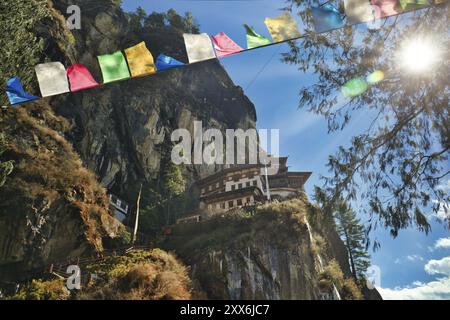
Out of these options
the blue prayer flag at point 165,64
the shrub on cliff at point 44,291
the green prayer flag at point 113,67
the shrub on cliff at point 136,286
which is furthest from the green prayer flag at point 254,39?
the shrub on cliff at point 44,291

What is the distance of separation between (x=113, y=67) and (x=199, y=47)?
2.87 meters

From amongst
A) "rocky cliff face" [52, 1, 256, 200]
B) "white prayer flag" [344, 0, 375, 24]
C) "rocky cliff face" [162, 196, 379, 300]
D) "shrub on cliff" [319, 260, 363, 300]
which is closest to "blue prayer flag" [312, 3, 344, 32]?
"white prayer flag" [344, 0, 375, 24]

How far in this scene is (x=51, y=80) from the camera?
1140cm

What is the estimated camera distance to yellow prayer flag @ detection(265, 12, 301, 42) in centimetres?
→ 1108

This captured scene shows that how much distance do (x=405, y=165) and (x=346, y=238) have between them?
100 ft

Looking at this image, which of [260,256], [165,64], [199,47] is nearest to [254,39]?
[199,47]

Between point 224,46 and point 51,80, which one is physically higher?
point 224,46

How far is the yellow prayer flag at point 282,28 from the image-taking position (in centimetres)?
1108

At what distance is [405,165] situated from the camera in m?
9.93

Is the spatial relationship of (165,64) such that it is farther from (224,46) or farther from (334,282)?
(334,282)

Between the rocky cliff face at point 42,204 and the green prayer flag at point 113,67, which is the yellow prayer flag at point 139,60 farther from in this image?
the rocky cliff face at point 42,204

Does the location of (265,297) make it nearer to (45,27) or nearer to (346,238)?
(346,238)

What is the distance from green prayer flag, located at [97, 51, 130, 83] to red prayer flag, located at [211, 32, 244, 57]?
3.05m
